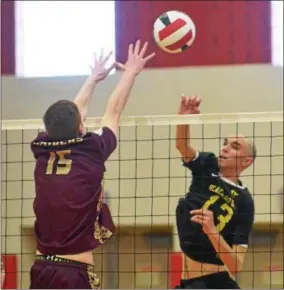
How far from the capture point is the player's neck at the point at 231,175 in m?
4.18

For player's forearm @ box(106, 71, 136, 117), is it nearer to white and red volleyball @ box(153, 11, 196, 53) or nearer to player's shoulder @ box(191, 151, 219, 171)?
white and red volleyball @ box(153, 11, 196, 53)

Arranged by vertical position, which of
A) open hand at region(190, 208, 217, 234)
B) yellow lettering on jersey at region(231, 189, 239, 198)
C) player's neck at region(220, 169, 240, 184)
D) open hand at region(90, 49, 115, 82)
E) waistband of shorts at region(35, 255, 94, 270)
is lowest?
waistband of shorts at region(35, 255, 94, 270)

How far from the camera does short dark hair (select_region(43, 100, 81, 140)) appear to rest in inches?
120

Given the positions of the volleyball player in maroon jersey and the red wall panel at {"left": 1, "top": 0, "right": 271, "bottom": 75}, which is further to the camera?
the red wall panel at {"left": 1, "top": 0, "right": 271, "bottom": 75}

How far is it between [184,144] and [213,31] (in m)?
3.32

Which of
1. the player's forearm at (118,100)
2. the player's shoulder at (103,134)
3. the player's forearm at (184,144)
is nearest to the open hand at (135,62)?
the player's forearm at (118,100)

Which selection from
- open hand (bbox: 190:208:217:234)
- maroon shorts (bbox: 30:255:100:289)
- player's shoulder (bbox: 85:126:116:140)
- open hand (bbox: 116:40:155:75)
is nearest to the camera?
maroon shorts (bbox: 30:255:100:289)

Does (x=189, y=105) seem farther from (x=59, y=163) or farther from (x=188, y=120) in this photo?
(x=59, y=163)

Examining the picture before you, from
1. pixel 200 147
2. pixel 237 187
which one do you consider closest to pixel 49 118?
pixel 237 187

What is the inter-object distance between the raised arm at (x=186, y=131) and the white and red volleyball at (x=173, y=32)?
0.98 ft

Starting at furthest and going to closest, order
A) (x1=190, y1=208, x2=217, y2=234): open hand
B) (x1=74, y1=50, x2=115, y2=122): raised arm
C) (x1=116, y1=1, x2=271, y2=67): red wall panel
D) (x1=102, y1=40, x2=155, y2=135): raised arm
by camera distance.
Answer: (x1=116, y1=1, x2=271, y2=67): red wall panel
(x1=190, y1=208, x2=217, y2=234): open hand
(x1=74, y1=50, x2=115, y2=122): raised arm
(x1=102, y1=40, x2=155, y2=135): raised arm

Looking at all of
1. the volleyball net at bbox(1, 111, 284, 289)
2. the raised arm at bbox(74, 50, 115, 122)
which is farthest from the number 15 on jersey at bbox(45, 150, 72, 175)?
the volleyball net at bbox(1, 111, 284, 289)

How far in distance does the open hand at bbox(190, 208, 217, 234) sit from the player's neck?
0.34 metres

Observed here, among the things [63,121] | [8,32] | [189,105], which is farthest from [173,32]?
[8,32]
